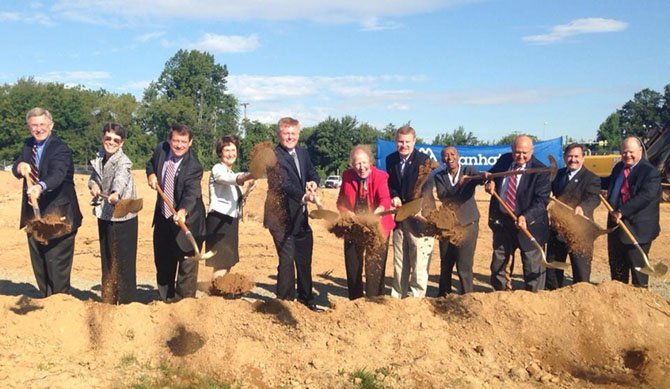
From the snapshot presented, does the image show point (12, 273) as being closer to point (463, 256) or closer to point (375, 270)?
point (375, 270)

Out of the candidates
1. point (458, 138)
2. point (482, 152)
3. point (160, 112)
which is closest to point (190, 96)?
point (160, 112)

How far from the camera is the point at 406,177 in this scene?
6145mm

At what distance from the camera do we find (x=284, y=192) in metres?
5.86

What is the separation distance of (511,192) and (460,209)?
2.06 ft

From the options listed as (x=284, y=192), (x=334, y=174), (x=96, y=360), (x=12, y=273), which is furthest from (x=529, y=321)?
(x=334, y=174)

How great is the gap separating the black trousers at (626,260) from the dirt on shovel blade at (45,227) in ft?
17.2

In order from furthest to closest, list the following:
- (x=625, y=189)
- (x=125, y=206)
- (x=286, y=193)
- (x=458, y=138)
Answer: 1. (x=458, y=138)
2. (x=625, y=189)
3. (x=286, y=193)
4. (x=125, y=206)

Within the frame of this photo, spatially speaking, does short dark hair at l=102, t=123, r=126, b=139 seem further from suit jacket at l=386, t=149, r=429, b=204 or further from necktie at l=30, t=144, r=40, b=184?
suit jacket at l=386, t=149, r=429, b=204

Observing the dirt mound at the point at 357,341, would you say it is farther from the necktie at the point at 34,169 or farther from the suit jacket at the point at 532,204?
the necktie at the point at 34,169

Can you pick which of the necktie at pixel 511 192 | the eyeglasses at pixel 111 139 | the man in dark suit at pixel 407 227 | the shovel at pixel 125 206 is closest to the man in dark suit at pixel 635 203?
the necktie at pixel 511 192

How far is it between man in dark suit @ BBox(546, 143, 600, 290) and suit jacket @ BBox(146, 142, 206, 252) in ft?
11.8

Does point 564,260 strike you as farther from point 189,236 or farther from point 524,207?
point 189,236

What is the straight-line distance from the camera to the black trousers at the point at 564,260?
6.64m

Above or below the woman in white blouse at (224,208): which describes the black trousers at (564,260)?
below
